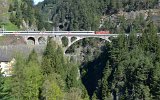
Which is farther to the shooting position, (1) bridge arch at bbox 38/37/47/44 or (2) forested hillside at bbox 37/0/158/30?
(2) forested hillside at bbox 37/0/158/30

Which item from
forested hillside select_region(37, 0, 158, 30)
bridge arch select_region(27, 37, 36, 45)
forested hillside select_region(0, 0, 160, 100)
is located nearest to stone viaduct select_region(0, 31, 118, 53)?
bridge arch select_region(27, 37, 36, 45)

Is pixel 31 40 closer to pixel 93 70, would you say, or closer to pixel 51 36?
pixel 51 36

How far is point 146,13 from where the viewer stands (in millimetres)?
131625

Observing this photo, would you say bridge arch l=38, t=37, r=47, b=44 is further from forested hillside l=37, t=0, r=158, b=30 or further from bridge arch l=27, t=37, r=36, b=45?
forested hillside l=37, t=0, r=158, b=30

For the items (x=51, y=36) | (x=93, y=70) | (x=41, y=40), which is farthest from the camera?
(x=41, y=40)

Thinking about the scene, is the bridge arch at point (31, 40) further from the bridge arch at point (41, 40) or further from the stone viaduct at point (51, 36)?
the bridge arch at point (41, 40)

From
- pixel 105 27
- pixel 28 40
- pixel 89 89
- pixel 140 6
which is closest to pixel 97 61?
pixel 89 89

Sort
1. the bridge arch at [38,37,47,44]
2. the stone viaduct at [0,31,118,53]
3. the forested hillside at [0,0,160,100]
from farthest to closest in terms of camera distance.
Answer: the bridge arch at [38,37,47,44] < the stone viaduct at [0,31,118,53] < the forested hillside at [0,0,160,100]

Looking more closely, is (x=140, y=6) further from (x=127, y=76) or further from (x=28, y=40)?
(x=127, y=76)

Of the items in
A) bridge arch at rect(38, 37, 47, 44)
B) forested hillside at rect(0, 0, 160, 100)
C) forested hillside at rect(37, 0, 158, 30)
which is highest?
forested hillside at rect(37, 0, 158, 30)

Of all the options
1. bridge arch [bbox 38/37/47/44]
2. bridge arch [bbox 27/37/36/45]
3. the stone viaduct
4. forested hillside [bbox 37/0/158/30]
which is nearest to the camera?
the stone viaduct

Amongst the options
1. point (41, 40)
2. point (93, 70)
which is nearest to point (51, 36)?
point (41, 40)

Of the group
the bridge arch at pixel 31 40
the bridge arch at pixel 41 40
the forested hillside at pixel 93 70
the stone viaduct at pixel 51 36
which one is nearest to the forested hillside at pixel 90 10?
the forested hillside at pixel 93 70

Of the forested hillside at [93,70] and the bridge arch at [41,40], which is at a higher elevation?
the bridge arch at [41,40]
